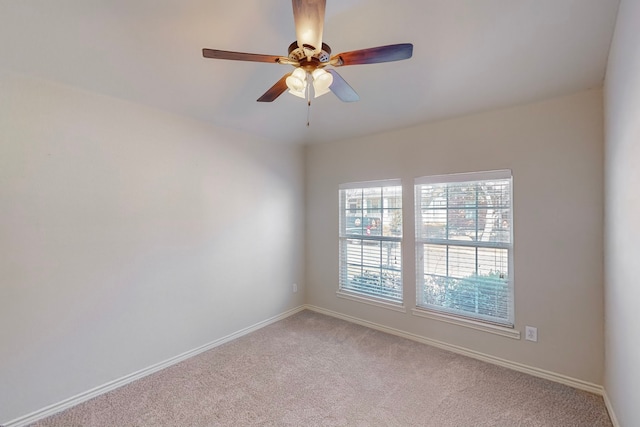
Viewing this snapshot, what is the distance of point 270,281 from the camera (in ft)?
11.7

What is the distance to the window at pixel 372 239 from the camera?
3.29 m

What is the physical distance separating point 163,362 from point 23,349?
3.24 feet

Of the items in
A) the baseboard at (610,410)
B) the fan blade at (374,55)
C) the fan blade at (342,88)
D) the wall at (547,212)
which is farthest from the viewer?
the wall at (547,212)

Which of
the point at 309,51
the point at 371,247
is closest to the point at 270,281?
the point at 371,247

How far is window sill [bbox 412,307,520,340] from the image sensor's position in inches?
99.4

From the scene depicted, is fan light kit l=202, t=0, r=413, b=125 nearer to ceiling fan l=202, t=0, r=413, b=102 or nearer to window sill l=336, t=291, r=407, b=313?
ceiling fan l=202, t=0, r=413, b=102

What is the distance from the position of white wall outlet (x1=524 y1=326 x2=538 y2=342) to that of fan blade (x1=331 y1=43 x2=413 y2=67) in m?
2.47

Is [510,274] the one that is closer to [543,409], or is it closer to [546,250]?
[546,250]

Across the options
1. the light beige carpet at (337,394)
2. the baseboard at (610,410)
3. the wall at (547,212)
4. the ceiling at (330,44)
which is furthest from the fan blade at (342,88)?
the baseboard at (610,410)

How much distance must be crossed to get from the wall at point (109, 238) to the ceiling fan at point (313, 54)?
1.48 m

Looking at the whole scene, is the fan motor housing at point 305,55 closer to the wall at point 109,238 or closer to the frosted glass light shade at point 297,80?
the frosted glass light shade at point 297,80

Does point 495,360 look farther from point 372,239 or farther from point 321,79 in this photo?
point 321,79

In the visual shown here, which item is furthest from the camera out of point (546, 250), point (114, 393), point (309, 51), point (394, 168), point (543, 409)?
point (394, 168)

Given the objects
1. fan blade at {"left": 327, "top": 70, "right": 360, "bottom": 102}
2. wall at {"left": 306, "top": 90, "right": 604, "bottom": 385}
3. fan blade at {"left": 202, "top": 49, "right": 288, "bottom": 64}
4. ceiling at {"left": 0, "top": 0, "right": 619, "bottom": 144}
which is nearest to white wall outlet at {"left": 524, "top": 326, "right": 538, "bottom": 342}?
wall at {"left": 306, "top": 90, "right": 604, "bottom": 385}
